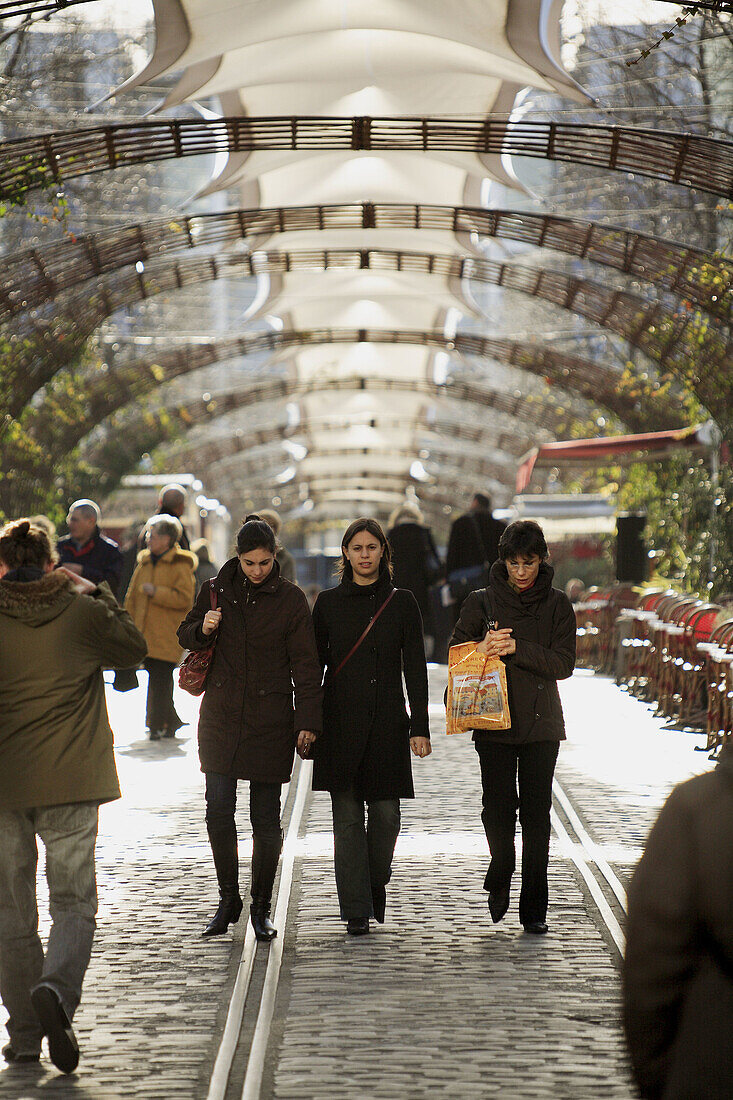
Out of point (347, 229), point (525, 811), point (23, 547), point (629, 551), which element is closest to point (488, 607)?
point (525, 811)

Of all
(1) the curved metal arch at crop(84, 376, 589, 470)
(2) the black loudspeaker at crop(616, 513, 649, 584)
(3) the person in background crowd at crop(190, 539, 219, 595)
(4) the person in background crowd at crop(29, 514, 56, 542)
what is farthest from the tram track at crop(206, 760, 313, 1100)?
(1) the curved metal arch at crop(84, 376, 589, 470)

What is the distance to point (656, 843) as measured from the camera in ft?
7.13

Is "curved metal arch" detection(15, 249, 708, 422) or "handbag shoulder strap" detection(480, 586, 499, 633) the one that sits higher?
"curved metal arch" detection(15, 249, 708, 422)

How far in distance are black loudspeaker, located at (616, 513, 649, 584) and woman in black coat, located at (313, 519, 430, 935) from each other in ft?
48.4

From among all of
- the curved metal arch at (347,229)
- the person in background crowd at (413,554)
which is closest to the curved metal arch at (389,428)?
the curved metal arch at (347,229)

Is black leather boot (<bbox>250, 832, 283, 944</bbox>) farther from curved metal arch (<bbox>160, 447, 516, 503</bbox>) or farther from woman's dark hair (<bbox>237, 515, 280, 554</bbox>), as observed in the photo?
curved metal arch (<bbox>160, 447, 516, 503</bbox>)

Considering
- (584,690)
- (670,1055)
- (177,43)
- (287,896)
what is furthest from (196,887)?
(584,690)

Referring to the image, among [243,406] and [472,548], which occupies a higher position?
[243,406]

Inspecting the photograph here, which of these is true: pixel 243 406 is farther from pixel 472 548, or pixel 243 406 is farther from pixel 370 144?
pixel 370 144

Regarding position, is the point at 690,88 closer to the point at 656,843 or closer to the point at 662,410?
the point at 662,410

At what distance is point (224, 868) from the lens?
6242 millimetres

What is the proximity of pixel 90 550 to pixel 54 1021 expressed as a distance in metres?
6.93

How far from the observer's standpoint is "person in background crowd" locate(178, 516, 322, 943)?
20.0ft

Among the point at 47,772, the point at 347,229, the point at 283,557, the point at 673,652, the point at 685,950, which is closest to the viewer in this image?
the point at 685,950
